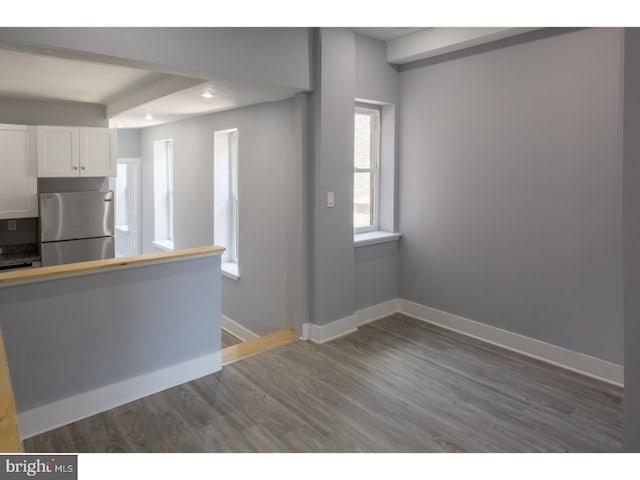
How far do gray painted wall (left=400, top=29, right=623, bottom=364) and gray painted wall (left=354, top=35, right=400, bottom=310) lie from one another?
0.38 ft

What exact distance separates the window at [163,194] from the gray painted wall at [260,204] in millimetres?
849

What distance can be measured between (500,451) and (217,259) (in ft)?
6.75

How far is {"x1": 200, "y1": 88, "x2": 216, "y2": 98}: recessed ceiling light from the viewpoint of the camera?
3626 millimetres

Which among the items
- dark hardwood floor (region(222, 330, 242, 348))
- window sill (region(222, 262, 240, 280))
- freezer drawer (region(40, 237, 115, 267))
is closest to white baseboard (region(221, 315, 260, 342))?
dark hardwood floor (region(222, 330, 242, 348))

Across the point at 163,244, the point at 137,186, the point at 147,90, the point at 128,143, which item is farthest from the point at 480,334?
the point at 128,143

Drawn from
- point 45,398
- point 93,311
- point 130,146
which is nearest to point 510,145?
point 93,311

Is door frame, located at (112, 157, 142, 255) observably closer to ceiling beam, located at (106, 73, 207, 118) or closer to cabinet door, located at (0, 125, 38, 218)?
ceiling beam, located at (106, 73, 207, 118)

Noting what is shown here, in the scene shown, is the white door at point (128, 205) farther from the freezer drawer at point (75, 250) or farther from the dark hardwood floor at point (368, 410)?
the dark hardwood floor at point (368, 410)

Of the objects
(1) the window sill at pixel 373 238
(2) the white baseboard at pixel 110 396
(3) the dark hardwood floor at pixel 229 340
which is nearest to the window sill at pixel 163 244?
(3) the dark hardwood floor at pixel 229 340

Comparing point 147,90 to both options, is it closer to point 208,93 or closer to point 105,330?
point 208,93

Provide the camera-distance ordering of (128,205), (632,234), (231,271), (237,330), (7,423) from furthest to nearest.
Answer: (128,205) < (231,271) < (237,330) < (632,234) < (7,423)

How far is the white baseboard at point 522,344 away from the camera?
3.12 metres

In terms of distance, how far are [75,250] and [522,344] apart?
14.2ft

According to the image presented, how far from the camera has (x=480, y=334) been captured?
388 centimetres
